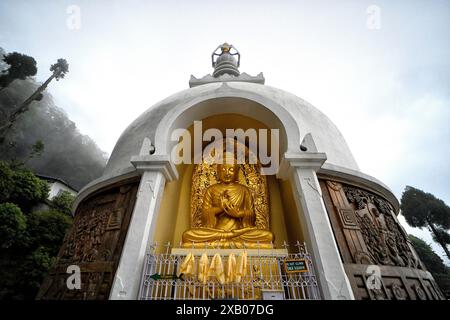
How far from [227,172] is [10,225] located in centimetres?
1729

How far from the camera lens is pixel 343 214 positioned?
4586 millimetres

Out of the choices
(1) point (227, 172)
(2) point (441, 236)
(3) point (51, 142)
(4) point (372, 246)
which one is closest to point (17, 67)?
(3) point (51, 142)

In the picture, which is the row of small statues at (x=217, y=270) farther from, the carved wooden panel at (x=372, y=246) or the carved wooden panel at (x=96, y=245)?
the carved wooden panel at (x=372, y=246)

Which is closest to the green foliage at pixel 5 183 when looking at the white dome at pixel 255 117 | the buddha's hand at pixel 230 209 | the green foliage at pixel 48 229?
the green foliage at pixel 48 229

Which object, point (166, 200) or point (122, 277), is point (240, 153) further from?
point (122, 277)

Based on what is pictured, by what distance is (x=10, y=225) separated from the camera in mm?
15109

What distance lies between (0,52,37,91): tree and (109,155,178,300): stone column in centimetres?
2792

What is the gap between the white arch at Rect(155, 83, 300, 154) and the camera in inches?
195

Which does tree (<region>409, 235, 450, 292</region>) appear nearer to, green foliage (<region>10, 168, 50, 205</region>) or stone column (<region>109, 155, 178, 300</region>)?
stone column (<region>109, 155, 178, 300</region>)

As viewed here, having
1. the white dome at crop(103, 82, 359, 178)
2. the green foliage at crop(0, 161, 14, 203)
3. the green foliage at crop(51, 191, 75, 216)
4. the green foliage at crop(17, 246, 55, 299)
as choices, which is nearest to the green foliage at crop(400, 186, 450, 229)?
the white dome at crop(103, 82, 359, 178)

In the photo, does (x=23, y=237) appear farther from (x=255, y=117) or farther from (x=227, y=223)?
(x=255, y=117)

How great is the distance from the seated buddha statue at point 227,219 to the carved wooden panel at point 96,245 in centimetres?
157
